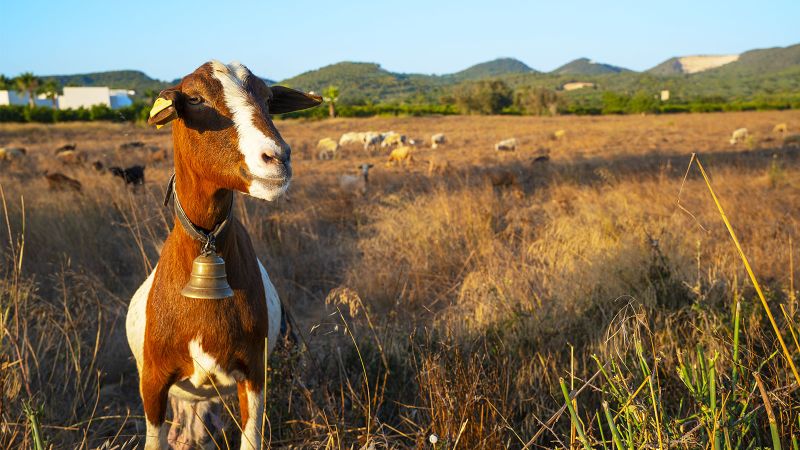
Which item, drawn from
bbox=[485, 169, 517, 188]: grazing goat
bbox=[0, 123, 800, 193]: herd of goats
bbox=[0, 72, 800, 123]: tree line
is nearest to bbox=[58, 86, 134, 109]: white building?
bbox=[0, 72, 800, 123]: tree line

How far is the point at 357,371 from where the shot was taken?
12.8 ft

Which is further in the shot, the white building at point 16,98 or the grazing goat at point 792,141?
the white building at point 16,98

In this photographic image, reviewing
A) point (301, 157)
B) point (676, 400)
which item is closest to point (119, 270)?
point (676, 400)

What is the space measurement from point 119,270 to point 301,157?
1517 cm

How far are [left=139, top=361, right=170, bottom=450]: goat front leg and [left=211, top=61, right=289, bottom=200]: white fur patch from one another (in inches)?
39.5

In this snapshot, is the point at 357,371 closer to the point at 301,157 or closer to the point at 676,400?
the point at 676,400

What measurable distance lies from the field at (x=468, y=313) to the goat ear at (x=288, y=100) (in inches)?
37.2

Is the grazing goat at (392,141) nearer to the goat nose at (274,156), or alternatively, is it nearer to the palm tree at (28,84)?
the goat nose at (274,156)

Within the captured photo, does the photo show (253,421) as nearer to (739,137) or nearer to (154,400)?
(154,400)

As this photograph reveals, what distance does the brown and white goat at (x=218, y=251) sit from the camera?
201 cm

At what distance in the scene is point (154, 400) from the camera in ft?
8.21

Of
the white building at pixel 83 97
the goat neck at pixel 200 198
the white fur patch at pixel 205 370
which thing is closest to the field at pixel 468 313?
the white fur patch at pixel 205 370

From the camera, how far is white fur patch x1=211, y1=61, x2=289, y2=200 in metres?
1.90

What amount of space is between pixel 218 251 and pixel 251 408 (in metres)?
0.69
